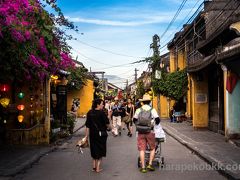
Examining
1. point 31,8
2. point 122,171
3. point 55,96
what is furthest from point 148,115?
point 55,96

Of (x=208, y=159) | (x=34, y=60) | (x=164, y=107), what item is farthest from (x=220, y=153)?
(x=164, y=107)

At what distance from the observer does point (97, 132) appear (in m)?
11.0

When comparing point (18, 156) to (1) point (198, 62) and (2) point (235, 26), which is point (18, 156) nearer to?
(2) point (235, 26)

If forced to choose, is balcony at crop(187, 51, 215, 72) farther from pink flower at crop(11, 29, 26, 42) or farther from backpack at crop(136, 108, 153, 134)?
pink flower at crop(11, 29, 26, 42)

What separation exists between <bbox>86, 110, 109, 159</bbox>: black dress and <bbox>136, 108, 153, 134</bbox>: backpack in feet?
2.79

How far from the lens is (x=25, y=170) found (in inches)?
449

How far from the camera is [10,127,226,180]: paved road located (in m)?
10.3

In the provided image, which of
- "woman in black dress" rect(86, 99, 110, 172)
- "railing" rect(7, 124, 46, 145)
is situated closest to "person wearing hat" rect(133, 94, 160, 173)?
"woman in black dress" rect(86, 99, 110, 172)

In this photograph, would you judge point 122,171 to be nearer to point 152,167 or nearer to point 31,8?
point 152,167

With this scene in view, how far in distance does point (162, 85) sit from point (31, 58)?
22.5 meters

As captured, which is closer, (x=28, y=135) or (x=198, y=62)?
(x=28, y=135)
